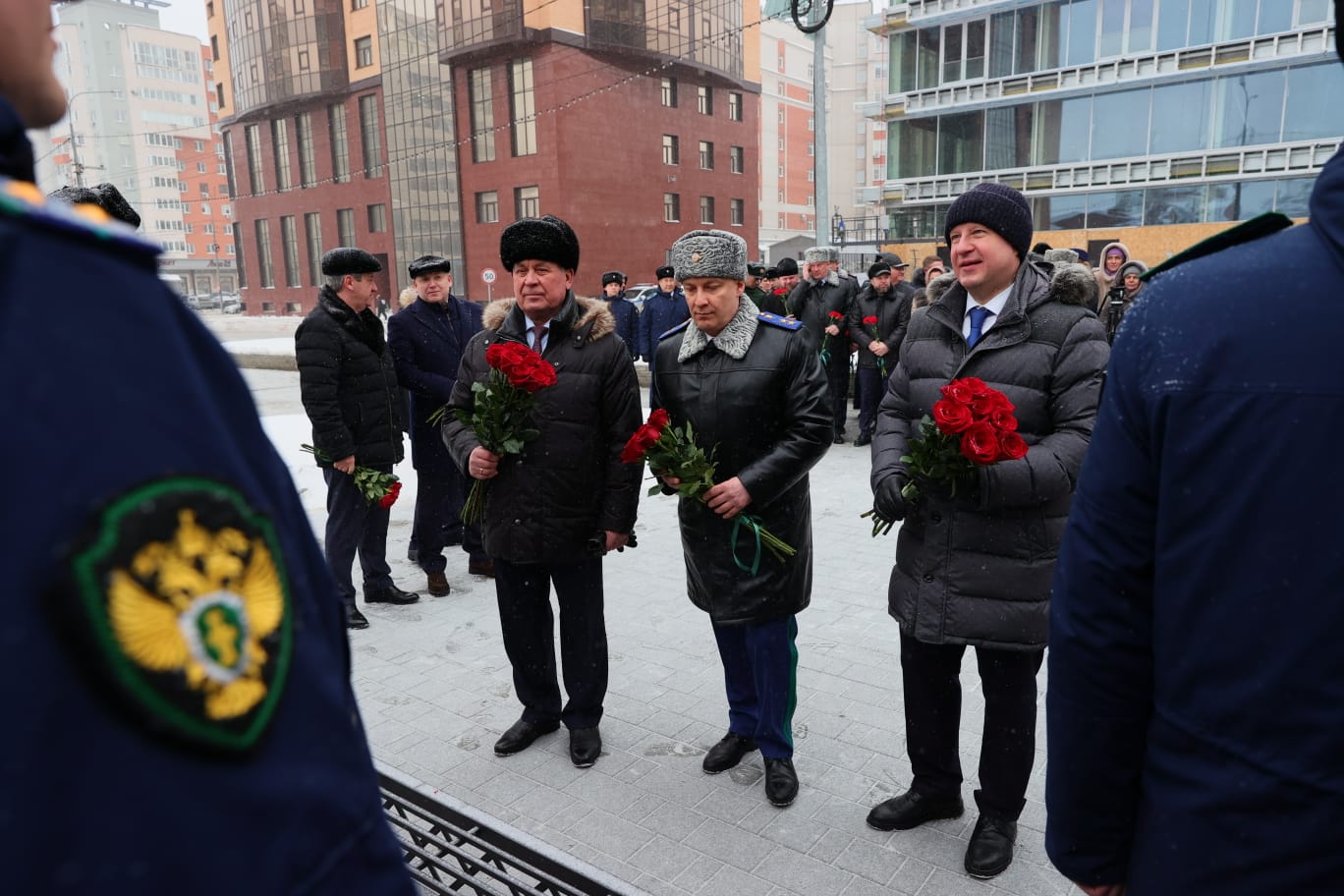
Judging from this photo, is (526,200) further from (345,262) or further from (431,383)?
(345,262)

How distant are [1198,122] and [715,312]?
3240 centimetres

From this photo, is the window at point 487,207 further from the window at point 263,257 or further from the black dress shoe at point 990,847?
the black dress shoe at point 990,847

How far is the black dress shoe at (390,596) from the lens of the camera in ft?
19.2

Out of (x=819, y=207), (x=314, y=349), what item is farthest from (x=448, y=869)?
(x=819, y=207)

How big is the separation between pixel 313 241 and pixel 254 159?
6.40 metres

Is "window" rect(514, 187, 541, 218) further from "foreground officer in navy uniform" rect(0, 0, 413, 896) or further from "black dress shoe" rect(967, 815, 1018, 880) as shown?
"foreground officer in navy uniform" rect(0, 0, 413, 896)

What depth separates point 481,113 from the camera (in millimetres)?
40000

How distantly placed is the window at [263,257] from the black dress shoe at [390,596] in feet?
174

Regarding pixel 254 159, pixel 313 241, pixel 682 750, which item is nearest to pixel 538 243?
pixel 682 750

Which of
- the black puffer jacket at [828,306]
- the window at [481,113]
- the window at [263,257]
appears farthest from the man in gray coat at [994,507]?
the window at [263,257]

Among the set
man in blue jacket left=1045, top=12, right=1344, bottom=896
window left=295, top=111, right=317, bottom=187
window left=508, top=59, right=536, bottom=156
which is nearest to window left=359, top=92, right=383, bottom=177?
window left=295, top=111, right=317, bottom=187

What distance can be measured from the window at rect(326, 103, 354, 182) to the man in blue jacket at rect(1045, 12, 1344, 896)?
50.4 metres

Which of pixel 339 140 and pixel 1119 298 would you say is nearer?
pixel 1119 298

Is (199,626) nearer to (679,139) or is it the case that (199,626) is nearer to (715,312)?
(715,312)
